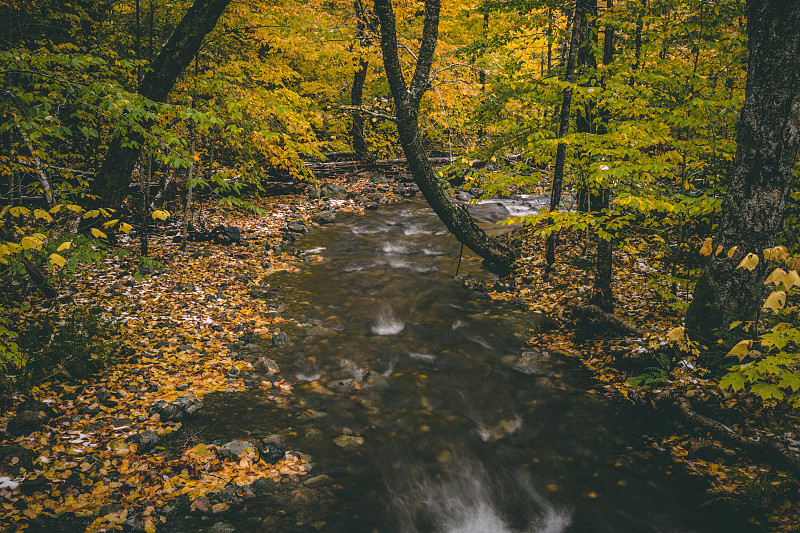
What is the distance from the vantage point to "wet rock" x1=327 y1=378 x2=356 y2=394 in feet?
22.4

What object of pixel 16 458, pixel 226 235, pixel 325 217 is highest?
pixel 325 217

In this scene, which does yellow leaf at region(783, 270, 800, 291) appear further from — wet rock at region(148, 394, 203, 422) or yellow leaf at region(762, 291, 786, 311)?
wet rock at region(148, 394, 203, 422)

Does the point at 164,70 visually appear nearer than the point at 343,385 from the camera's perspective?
No

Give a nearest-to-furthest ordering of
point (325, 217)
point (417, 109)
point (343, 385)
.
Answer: point (343, 385)
point (417, 109)
point (325, 217)

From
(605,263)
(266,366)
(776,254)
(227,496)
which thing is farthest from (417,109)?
(227,496)

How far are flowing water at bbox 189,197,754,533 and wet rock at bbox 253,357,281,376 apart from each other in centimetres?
16

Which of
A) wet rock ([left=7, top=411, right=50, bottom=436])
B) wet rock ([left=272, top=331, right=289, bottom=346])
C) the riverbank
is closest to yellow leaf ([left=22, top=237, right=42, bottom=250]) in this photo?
the riverbank

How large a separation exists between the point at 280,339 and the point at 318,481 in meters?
3.51

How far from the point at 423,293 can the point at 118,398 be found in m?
6.77

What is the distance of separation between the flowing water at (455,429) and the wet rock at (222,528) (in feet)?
3.09

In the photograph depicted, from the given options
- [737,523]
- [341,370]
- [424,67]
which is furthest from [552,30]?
[737,523]

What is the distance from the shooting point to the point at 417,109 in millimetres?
9766

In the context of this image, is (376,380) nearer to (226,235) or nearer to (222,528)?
(222,528)

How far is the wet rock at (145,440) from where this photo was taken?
491 cm
